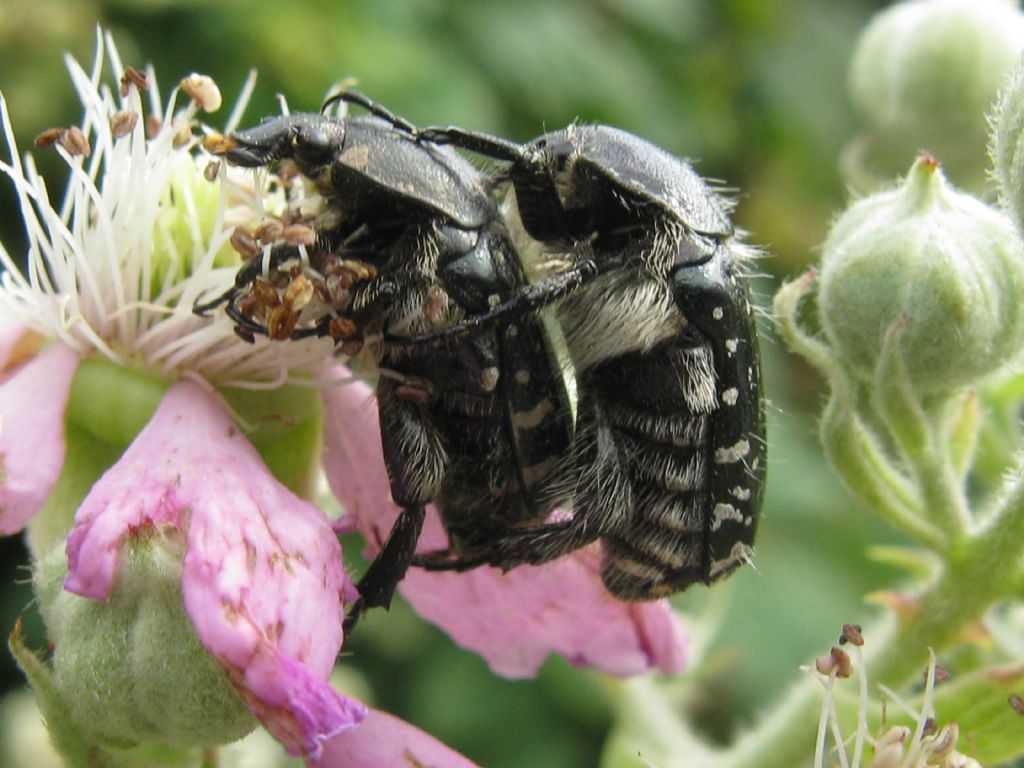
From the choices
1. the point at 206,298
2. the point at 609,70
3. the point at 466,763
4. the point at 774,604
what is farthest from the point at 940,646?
the point at 609,70

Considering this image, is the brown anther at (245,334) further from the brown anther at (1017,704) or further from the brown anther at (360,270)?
the brown anther at (1017,704)

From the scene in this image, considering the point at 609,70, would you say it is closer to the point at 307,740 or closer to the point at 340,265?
the point at 340,265

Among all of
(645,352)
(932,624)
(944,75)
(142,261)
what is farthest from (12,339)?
(944,75)

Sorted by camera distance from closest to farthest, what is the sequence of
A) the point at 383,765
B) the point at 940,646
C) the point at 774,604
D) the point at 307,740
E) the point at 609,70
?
the point at 307,740
the point at 383,765
the point at 940,646
the point at 774,604
the point at 609,70

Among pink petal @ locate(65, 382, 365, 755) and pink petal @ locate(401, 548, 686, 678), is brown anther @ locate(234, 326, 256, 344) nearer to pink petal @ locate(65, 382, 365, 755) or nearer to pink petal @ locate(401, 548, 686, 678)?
pink petal @ locate(65, 382, 365, 755)

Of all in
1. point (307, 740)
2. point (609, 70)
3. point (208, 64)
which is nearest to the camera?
point (307, 740)

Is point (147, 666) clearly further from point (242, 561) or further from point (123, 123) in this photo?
point (123, 123)
